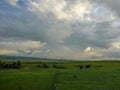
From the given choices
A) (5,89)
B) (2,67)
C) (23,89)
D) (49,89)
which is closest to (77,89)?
(49,89)

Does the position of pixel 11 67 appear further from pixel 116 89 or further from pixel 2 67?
pixel 116 89

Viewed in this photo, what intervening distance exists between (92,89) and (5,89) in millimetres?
14198

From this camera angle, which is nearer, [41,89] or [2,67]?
[41,89]

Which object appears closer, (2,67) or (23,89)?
(23,89)

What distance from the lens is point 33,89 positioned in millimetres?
42656

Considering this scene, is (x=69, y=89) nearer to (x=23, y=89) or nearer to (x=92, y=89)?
(x=92, y=89)

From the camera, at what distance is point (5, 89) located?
44469mm

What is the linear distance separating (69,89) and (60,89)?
58.1 inches

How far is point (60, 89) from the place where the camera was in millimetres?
42188

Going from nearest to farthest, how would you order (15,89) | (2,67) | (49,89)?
(49,89)
(15,89)
(2,67)

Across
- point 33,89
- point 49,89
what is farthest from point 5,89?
point 49,89

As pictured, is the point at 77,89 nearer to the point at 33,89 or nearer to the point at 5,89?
the point at 33,89

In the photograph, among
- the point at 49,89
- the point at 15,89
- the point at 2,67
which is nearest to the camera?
the point at 49,89

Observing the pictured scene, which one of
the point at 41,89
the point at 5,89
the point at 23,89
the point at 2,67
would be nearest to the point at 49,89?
the point at 41,89
